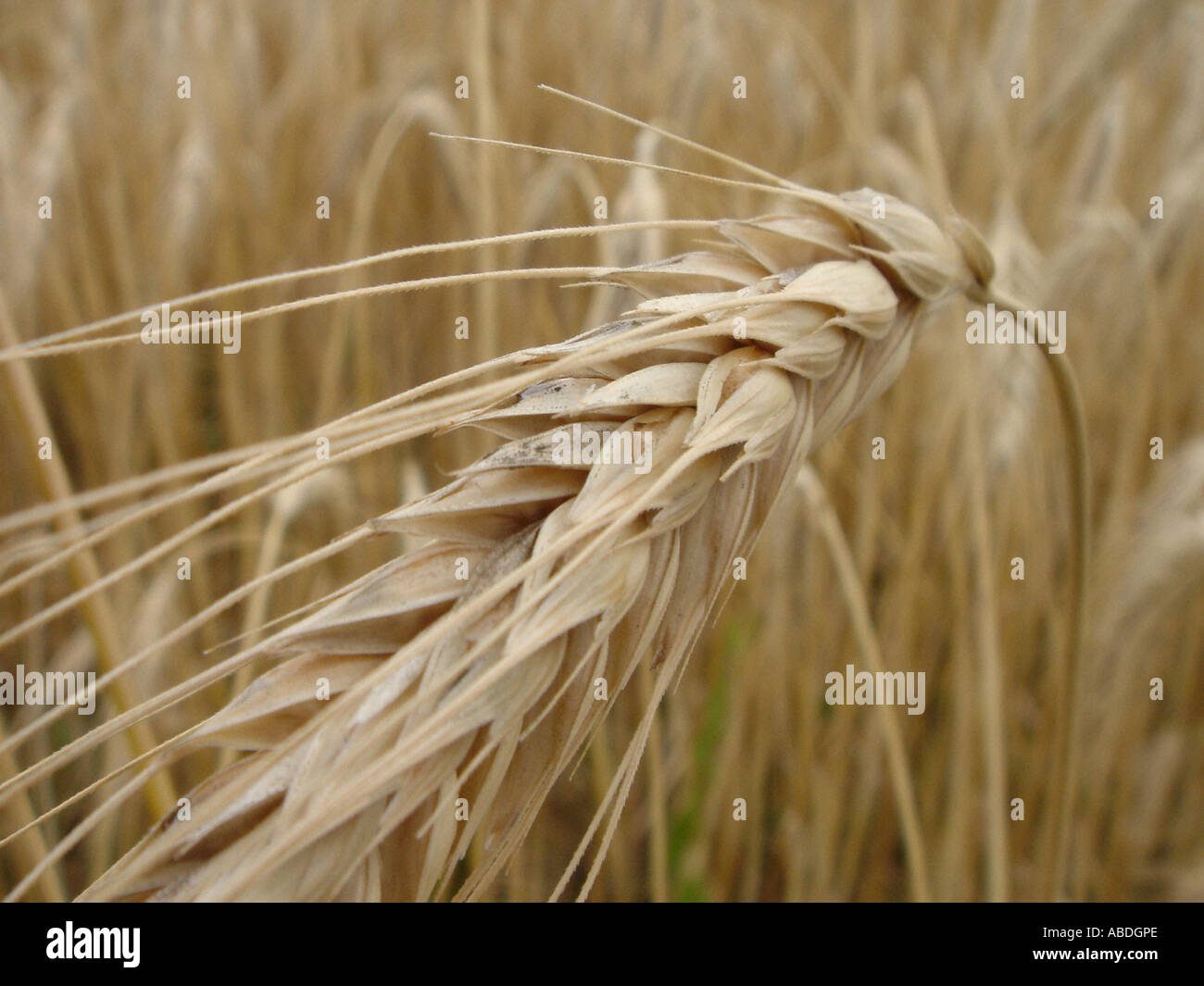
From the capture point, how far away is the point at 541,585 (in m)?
0.26

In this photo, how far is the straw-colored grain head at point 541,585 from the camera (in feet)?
0.80

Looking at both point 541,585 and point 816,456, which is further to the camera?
point 816,456

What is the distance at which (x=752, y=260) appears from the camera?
323 millimetres

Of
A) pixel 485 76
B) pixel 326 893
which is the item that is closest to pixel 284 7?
pixel 485 76

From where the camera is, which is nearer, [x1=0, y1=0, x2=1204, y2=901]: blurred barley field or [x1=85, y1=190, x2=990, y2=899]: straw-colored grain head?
[x1=85, y1=190, x2=990, y2=899]: straw-colored grain head

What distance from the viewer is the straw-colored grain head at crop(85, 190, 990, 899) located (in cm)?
24

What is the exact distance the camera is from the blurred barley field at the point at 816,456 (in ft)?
2.29

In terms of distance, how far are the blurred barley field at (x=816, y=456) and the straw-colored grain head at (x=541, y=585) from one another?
273mm

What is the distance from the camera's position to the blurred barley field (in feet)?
2.29

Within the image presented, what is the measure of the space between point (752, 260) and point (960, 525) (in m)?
0.52

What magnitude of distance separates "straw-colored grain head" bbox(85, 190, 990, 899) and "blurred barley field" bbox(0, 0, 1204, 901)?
0.27 meters

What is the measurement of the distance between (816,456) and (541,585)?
0.61 metres

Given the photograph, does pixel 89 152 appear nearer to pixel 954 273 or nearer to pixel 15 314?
pixel 15 314

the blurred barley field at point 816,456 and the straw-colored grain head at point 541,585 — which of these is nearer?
the straw-colored grain head at point 541,585
